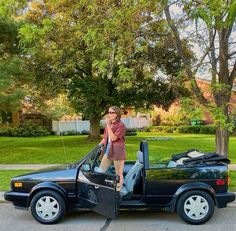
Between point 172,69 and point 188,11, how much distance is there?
36.4ft

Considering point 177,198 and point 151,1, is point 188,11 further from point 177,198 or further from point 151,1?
point 177,198

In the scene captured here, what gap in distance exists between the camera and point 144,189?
6.63 metres

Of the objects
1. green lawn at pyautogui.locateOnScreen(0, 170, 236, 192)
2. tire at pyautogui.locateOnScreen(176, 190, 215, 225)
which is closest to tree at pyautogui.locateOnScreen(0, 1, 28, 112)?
green lawn at pyautogui.locateOnScreen(0, 170, 236, 192)

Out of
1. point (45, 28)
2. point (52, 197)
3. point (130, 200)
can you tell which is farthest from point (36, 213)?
point (45, 28)

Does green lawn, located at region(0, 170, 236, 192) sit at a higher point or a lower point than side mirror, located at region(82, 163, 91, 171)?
lower

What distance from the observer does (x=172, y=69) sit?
18.9 m

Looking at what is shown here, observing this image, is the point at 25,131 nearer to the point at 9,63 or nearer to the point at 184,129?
the point at 184,129

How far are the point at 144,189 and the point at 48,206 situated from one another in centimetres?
156

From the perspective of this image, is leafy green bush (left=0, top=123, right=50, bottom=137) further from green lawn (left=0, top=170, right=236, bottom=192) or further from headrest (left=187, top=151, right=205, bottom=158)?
headrest (left=187, top=151, right=205, bottom=158)

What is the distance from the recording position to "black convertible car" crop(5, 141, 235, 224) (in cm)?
654

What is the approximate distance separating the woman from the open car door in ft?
0.53

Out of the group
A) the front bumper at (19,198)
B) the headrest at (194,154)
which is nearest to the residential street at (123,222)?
the front bumper at (19,198)

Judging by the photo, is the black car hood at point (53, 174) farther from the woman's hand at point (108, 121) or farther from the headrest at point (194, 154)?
the headrest at point (194, 154)

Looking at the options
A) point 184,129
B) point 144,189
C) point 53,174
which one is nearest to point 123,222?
point 144,189
